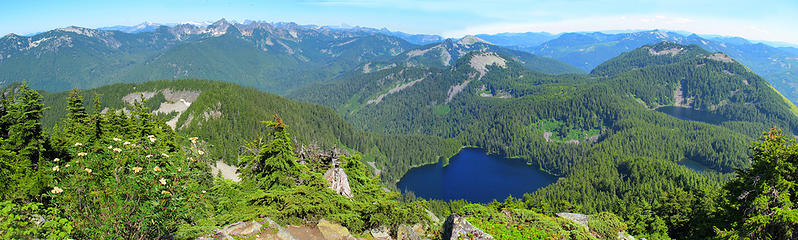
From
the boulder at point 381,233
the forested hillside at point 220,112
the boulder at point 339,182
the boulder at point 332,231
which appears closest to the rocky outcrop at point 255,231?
the boulder at point 332,231

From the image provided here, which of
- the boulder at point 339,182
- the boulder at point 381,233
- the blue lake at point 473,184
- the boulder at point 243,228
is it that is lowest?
the blue lake at point 473,184

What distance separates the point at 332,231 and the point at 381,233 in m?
4.13

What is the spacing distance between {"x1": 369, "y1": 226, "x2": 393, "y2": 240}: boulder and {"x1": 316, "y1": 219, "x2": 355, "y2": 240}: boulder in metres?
2.47

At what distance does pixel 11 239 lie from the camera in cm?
855

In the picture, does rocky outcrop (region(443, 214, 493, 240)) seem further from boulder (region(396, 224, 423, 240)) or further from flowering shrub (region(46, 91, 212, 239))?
flowering shrub (region(46, 91, 212, 239))

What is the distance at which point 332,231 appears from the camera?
24.1m

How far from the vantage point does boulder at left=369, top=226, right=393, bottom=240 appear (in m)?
26.0

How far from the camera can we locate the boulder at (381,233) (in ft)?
85.2

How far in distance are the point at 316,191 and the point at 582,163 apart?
192m

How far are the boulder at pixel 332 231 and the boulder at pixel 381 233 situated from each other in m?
2.47

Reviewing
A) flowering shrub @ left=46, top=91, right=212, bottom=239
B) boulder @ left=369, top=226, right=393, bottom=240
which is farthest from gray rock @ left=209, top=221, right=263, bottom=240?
boulder @ left=369, top=226, right=393, bottom=240

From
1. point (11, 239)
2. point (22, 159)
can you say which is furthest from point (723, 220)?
point (22, 159)

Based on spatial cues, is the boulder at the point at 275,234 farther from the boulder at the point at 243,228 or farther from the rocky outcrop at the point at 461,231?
the rocky outcrop at the point at 461,231

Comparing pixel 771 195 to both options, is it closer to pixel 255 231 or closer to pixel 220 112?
pixel 255 231
